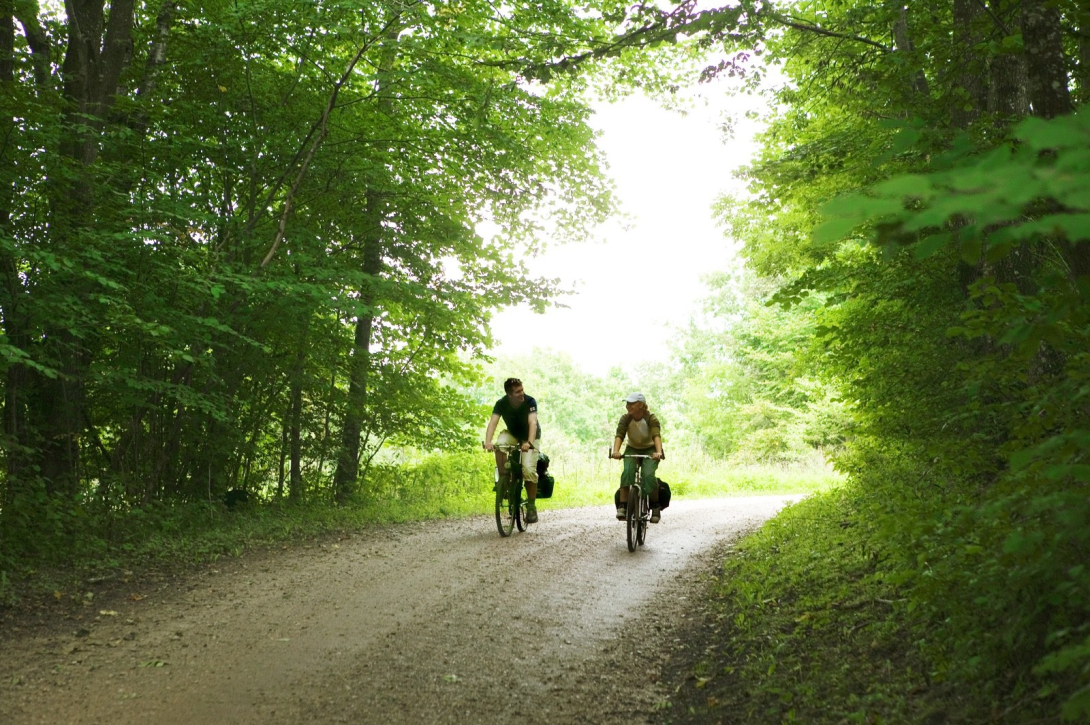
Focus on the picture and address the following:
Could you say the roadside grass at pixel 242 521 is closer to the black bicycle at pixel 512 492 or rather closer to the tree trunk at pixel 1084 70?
the black bicycle at pixel 512 492

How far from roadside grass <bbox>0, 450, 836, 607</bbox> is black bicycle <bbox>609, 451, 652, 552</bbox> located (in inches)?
163

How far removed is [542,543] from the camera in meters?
9.95

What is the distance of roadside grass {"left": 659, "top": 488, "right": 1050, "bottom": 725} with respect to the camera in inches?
144

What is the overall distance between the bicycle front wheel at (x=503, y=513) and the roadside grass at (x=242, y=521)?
2.28m

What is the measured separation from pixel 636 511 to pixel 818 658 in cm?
510

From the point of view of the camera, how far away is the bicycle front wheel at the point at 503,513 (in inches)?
418

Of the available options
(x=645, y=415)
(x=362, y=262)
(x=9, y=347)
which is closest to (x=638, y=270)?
(x=362, y=262)

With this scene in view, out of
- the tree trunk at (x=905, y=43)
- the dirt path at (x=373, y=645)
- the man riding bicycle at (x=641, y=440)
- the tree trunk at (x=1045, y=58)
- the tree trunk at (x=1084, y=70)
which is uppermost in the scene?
the tree trunk at (x=905, y=43)

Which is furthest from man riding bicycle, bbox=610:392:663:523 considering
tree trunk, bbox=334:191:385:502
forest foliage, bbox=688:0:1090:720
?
tree trunk, bbox=334:191:385:502

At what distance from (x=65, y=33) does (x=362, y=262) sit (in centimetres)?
586

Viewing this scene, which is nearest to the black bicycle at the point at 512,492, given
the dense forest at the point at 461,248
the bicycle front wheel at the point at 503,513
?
the bicycle front wheel at the point at 503,513

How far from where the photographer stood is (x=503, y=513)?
10938 millimetres

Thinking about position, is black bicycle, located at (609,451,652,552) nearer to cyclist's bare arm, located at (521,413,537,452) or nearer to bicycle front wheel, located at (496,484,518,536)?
cyclist's bare arm, located at (521,413,537,452)

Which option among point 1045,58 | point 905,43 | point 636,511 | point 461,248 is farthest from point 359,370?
point 1045,58
